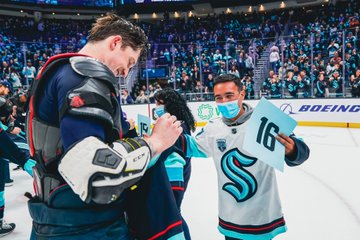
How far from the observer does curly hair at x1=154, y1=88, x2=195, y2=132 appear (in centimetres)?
241

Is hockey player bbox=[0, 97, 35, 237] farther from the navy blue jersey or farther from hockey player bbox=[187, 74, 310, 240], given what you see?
the navy blue jersey

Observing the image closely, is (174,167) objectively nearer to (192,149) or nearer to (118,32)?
(192,149)

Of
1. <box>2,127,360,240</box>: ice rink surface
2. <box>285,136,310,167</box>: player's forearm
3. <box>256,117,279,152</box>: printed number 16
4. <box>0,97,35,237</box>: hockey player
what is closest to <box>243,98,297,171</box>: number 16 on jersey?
<box>256,117,279,152</box>: printed number 16

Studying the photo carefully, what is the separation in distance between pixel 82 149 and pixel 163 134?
0.28m

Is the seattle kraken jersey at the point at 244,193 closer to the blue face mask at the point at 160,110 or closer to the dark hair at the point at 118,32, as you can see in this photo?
the blue face mask at the point at 160,110

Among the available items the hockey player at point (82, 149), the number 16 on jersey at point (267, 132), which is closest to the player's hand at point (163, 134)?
the hockey player at point (82, 149)

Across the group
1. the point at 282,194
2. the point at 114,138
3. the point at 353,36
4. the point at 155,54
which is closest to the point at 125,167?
the point at 114,138

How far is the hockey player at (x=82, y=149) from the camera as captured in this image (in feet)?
2.68

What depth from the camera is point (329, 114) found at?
9.96 m

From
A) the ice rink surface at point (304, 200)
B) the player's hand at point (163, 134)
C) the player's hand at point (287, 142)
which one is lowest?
the ice rink surface at point (304, 200)

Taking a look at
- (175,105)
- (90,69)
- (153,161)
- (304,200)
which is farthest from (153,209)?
(304,200)

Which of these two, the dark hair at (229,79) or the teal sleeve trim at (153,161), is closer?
the teal sleeve trim at (153,161)

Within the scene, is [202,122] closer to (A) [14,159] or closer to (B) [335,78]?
(B) [335,78]

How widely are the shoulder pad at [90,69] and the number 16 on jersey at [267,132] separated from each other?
29.3 inches
